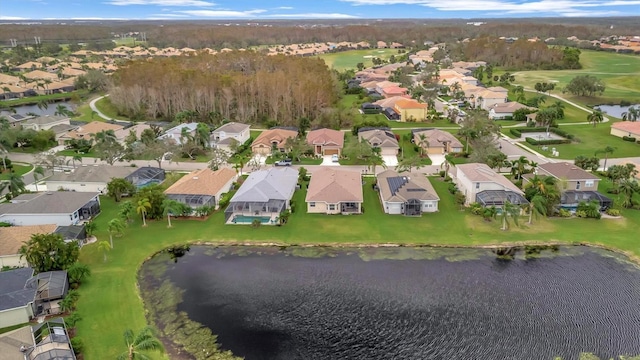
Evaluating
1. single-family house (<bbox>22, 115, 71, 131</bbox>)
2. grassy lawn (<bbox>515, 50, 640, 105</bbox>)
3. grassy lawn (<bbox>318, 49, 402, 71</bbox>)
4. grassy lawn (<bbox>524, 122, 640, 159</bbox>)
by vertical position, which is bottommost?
grassy lawn (<bbox>524, 122, 640, 159</bbox>)

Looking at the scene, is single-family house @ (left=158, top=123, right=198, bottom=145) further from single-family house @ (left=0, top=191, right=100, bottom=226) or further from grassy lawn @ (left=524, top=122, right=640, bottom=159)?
grassy lawn @ (left=524, top=122, right=640, bottom=159)

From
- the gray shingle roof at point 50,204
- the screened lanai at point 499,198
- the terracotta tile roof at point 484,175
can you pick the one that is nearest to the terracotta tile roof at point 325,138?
the terracotta tile roof at point 484,175

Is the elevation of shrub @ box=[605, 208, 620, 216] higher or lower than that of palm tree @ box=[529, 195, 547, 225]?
lower

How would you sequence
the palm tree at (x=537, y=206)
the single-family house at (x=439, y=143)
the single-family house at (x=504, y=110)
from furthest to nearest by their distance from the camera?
the single-family house at (x=504, y=110) → the single-family house at (x=439, y=143) → the palm tree at (x=537, y=206)

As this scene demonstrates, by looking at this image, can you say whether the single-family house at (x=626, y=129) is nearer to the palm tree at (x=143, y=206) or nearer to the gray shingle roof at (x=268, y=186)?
the gray shingle roof at (x=268, y=186)

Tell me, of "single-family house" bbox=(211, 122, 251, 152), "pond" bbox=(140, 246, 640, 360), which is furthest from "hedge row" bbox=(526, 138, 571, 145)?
"single-family house" bbox=(211, 122, 251, 152)

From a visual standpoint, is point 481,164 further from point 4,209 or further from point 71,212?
point 4,209
